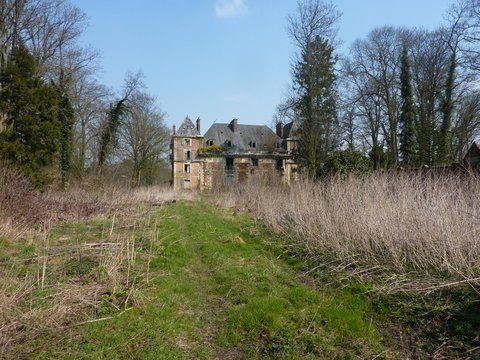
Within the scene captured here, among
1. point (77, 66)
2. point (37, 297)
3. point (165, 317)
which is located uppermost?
point (77, 66)

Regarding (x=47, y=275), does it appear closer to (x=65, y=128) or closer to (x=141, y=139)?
(x=65, y=128)

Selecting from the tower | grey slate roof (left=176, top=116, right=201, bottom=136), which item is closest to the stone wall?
the tower

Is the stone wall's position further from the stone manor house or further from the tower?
the tower

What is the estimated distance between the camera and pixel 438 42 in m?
28.7

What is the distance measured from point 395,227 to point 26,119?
49.0 feet

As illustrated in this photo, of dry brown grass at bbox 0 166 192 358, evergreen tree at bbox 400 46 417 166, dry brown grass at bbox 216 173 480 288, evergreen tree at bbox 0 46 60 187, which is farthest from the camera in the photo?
evergreen tree at bbox 400 46 417 166

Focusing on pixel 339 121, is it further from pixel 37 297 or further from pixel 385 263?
pixel 37 297

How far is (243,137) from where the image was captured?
4828cm

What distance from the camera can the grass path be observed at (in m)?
3.80

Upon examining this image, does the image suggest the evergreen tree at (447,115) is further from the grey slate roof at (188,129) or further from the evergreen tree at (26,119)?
the grey slate roof at (188,129)

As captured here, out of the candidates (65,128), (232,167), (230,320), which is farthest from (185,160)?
(230,320)

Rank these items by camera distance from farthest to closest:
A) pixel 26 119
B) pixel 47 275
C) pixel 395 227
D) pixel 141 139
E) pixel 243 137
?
pixel 243 137
pixel 141 139
pixel 26 119
pixel 395 227
pixel 47 275

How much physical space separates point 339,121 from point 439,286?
86.2 ft

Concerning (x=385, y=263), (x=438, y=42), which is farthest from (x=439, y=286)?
(x=438, y=42)
